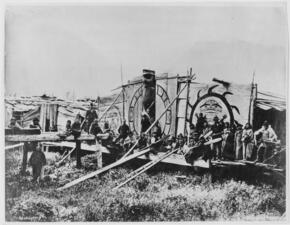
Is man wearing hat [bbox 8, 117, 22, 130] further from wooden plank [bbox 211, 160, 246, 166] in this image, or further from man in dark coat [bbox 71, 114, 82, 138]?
wooden plank [bbox 211, 160, 246, 166]

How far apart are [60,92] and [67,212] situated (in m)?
1.00

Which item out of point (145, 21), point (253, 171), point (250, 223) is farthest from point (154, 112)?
point (250, 223)

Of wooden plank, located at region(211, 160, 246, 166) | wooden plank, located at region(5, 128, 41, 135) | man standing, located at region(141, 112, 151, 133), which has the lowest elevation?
wooden plank, located at region(211, 160, 246, 166)

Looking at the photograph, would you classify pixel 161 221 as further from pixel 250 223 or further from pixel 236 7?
pixel 236 7

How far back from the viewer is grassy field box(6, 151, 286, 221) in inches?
102

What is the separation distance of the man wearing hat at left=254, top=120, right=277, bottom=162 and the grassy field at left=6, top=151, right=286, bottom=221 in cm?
26

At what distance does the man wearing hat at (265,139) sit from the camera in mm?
2629

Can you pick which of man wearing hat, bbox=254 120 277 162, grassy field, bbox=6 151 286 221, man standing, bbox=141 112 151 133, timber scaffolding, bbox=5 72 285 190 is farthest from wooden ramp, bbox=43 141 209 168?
man wearing hat, bbox=254 120 277 162

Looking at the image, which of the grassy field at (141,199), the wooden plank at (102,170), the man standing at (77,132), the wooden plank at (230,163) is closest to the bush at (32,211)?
the grassy field at (141,199)

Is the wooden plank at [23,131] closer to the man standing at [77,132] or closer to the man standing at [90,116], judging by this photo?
the man standing at [77,132]

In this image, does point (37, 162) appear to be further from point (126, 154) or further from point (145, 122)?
point (145, 122)

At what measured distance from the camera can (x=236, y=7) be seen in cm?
263

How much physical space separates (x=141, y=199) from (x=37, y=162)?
0.93 m

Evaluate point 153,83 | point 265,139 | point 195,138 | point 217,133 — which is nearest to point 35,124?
point 153,83
